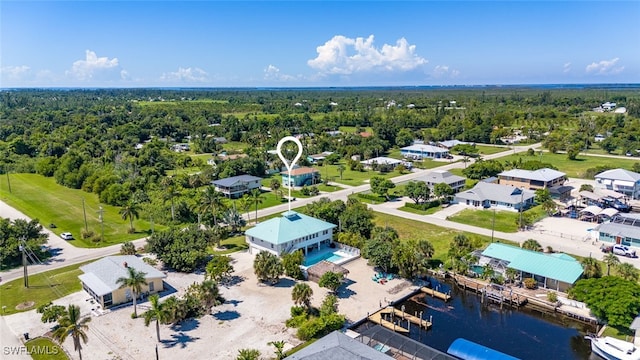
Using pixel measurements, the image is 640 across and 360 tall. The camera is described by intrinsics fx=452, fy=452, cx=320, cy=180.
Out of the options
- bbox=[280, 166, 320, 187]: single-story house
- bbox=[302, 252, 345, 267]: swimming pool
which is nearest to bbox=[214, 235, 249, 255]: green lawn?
bbox=[302, 252, 345, 267]: swimming pool

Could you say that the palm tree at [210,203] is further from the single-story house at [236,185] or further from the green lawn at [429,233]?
the green lawn at [429,233]

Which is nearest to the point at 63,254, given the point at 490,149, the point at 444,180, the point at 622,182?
the point at 444,180

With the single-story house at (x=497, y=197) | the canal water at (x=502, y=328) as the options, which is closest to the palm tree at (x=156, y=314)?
the canal water at (x=502, y=328)

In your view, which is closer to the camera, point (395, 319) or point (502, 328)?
point (502, 328)

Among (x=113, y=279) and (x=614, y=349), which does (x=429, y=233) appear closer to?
(x=614, y=349)

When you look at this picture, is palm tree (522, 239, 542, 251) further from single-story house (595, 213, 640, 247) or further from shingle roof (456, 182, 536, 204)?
shingle roof (456, 182, 536, 204)

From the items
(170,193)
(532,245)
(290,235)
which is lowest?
(532,245)
